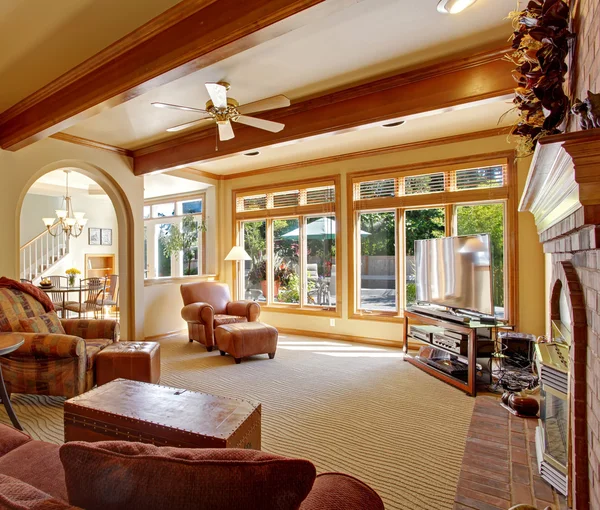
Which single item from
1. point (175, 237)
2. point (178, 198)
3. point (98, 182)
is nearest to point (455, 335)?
point (98, 182)

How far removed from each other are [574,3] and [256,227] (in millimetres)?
5326

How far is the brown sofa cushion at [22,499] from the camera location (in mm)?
667

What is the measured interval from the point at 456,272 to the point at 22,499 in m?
3.81

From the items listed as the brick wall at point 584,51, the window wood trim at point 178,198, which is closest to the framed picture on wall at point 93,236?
the window wood trim at point 178,198

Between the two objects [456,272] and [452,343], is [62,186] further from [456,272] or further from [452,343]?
[452,343]

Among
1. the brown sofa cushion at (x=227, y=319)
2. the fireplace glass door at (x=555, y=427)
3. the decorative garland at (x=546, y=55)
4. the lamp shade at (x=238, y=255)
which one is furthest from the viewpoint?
the lamp shade at (x=238, y=255)

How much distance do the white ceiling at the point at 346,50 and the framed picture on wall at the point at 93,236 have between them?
663 cm

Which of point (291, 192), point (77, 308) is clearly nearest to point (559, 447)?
point (291, 192)

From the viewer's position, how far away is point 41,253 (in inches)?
329

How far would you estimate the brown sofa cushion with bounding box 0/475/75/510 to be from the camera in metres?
0.67

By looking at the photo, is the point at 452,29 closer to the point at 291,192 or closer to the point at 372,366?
the point at 372,366

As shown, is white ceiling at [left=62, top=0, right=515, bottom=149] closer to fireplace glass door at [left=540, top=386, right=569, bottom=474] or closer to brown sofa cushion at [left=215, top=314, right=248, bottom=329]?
fireplace glass door at [left=540, top=386, right=569, bottom=474]

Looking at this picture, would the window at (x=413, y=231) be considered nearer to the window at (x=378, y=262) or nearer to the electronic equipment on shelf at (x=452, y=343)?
the window at (x=378, y=262)

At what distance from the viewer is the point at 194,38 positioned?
2117mm
